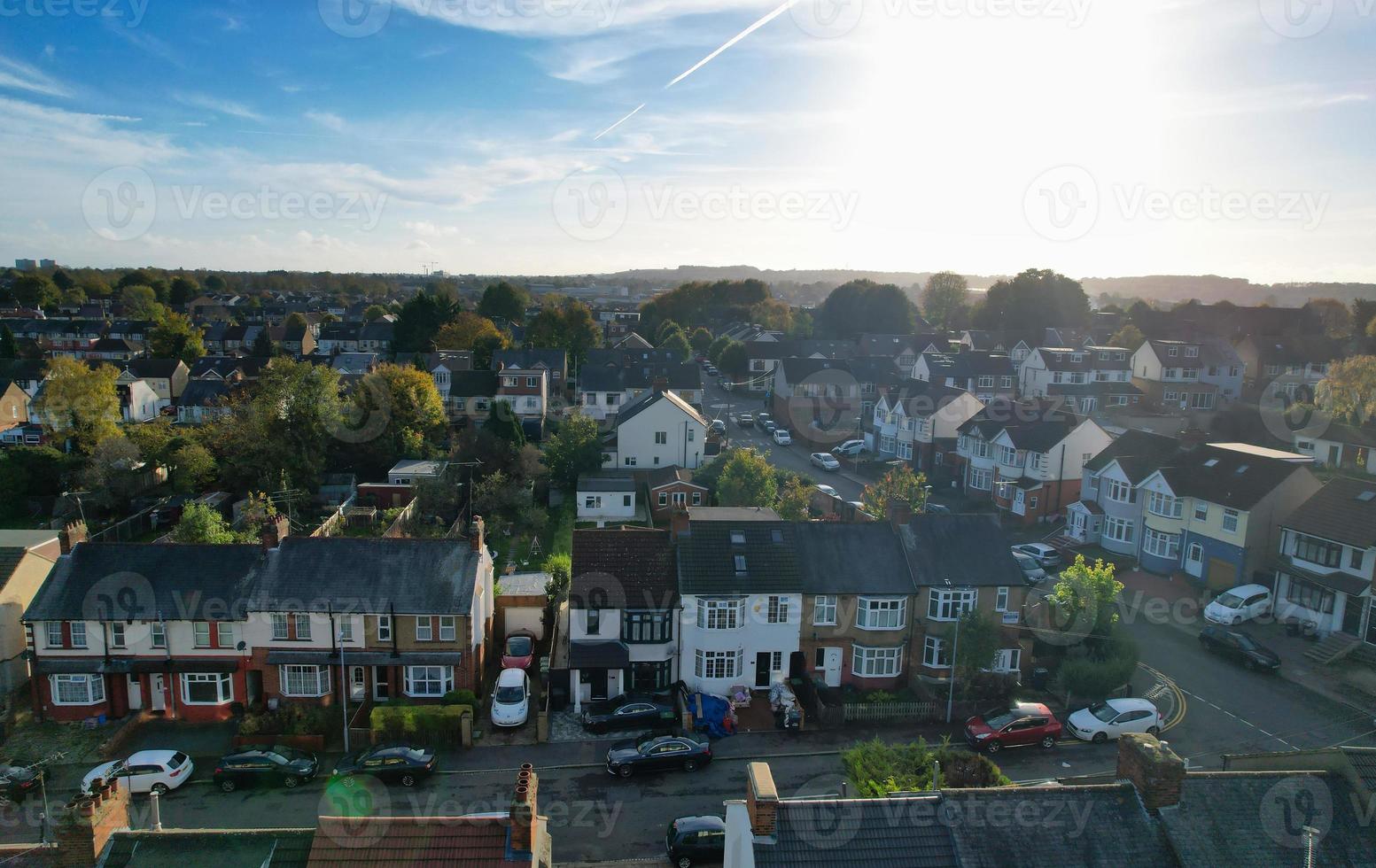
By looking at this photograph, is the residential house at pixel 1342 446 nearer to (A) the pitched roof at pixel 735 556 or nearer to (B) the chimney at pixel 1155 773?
(A) the pitched roof at pixel 735 556

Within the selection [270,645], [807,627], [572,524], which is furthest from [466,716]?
[572,524]

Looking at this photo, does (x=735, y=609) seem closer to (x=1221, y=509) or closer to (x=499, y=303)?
(x=1221, y=509)

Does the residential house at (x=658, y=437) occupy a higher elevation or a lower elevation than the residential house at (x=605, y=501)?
higher

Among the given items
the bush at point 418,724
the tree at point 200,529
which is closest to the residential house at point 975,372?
the tree at point 200,529

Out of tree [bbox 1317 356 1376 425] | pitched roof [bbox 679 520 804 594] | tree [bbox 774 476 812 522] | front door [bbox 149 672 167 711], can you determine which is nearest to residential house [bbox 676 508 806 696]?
pitched roof [bbox 679 520 804 594]

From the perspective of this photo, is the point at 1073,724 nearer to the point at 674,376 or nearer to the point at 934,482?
the point at 934,482

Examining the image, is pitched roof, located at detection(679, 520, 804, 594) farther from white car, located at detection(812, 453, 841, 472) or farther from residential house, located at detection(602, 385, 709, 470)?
white car, located at detection(812, 453, 841, 472)

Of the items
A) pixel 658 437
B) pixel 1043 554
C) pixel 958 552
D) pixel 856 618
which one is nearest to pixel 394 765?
pixel 856 618
